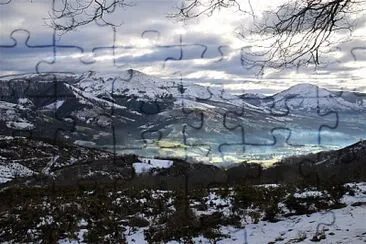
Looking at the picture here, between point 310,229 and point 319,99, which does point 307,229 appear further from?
point 319,99

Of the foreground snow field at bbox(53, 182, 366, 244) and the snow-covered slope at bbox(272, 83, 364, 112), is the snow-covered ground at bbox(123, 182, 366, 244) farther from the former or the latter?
the snow-covered slope at bbox(272, 83, 364, 112)

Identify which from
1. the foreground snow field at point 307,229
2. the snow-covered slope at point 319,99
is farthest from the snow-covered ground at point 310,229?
the snow-covered slope at point 319,99

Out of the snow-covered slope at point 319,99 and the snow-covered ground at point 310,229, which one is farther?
the snow-covered slope at point 319,99

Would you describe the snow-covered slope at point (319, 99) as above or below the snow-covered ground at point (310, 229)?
above

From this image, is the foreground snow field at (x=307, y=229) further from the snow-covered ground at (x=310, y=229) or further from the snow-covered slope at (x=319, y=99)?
the snow-covered slope at (x=319, y=99)

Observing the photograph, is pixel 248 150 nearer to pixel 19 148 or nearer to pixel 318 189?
pixel 318 189

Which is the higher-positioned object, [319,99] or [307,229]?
[319,99]

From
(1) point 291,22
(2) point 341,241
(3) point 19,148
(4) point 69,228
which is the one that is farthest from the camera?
(3) point 19,148

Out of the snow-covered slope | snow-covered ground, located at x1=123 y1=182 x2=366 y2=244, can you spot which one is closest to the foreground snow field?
snow-covered ground, located at x1=123 y1=182 x2=366 y2=244

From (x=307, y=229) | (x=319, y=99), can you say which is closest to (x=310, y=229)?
(x=307, y=229)

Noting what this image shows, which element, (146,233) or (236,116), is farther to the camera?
(236,116)

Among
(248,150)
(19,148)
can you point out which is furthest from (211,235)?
(19,148)
